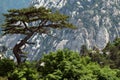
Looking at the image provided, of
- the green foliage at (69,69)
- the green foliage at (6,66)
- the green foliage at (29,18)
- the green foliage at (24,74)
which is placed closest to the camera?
the green foliage at (69,69)

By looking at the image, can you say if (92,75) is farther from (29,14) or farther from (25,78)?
(29,14)

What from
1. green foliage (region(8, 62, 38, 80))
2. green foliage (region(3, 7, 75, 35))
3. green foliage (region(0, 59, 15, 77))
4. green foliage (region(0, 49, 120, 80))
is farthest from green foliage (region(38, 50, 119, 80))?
green foliage (region(3, 7, 75, 35))

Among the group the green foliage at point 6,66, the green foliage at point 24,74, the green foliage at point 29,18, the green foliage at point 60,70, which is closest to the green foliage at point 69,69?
the green foliage at point 60,70

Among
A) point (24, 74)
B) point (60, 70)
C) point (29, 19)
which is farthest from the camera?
point (29, 19)

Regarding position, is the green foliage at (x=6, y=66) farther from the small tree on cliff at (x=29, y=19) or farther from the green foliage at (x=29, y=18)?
the green foliage at (x=29, y=18)

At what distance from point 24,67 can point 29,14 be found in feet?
24.3

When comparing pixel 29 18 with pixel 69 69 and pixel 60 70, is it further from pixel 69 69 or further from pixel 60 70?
pixel 69 69

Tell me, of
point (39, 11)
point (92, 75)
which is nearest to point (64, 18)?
point (39, 11)

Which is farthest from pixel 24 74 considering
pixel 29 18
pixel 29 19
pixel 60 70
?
pixel 29 18

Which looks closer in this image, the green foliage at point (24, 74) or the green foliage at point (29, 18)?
the green foliage at point (24, 74)

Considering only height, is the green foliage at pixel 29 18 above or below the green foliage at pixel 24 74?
above

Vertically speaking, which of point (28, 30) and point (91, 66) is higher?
point (28, 30)

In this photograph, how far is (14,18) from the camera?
4888cm

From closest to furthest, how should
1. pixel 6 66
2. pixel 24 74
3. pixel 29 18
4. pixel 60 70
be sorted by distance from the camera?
pixel 60 70 < pixel 24 74 < pixel 6 66 < pixel 29 18
